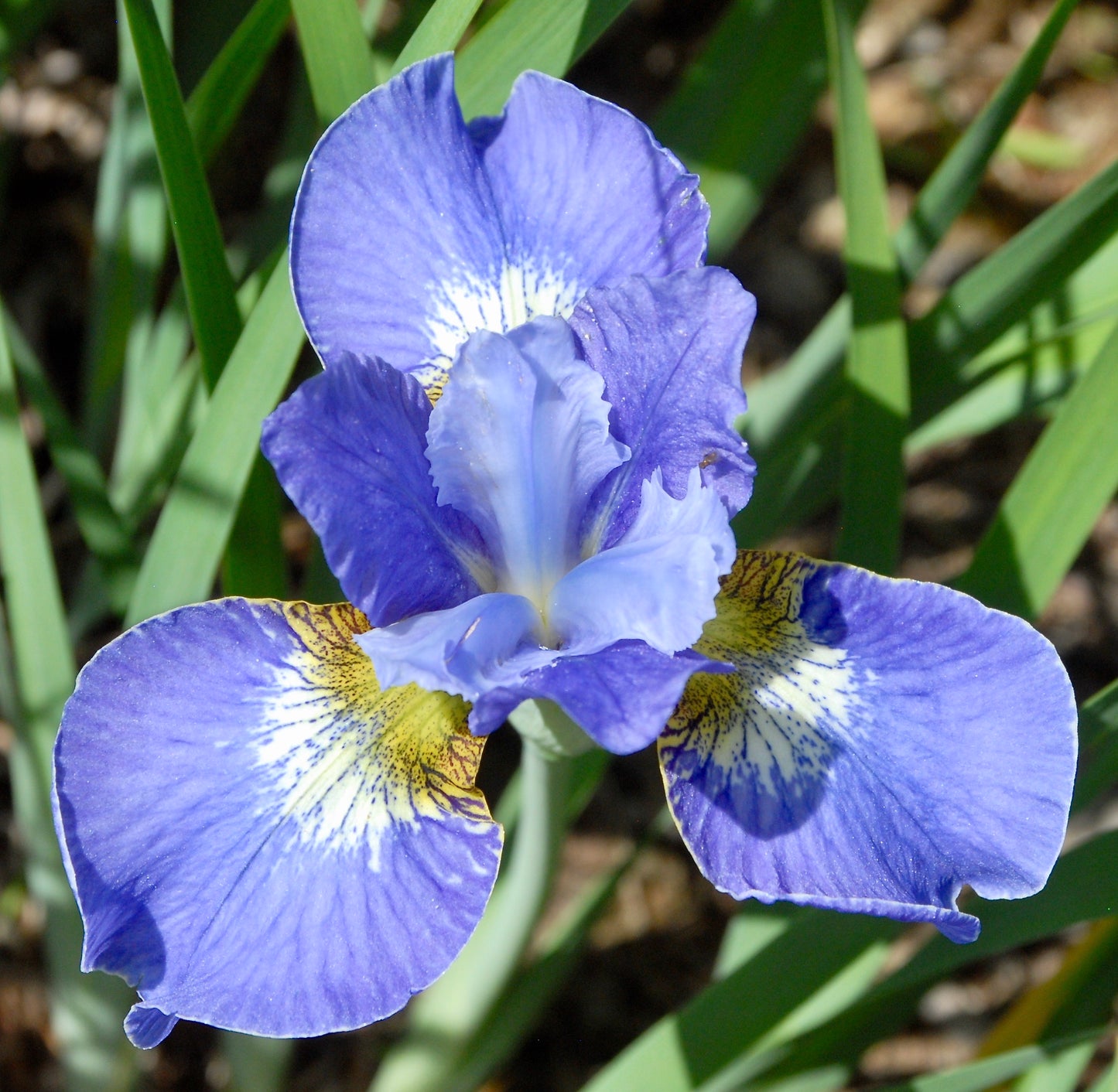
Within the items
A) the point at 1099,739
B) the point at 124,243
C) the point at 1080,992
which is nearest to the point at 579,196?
the point at 1099,739

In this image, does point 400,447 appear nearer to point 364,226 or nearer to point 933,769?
point 364,226

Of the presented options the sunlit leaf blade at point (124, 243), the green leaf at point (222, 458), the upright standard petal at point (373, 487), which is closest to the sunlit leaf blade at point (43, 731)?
the green leaf at point (222, 458)

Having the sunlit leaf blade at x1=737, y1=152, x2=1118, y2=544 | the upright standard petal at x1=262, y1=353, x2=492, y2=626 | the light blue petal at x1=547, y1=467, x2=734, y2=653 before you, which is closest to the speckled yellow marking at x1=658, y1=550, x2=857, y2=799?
the light blue petal at x1=547, y1=467, x2=734, y2=653

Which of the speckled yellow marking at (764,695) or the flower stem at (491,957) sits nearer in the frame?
the speckled yellow marking at (764,695)

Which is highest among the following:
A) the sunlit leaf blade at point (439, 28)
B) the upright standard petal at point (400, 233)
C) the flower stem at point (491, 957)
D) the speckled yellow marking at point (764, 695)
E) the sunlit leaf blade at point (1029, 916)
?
the sunlit leaf blade at point (439, 28)

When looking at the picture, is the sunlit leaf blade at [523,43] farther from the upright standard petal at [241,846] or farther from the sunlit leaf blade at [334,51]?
the upright standard petal at [241,846]

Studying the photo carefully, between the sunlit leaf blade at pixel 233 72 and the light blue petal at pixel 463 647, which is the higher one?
the sunlit leaf blade at pixel 233 72

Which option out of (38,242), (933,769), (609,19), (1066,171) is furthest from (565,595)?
(1066,171)

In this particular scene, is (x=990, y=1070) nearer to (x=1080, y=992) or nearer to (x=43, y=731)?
(x=1080, y=992)
